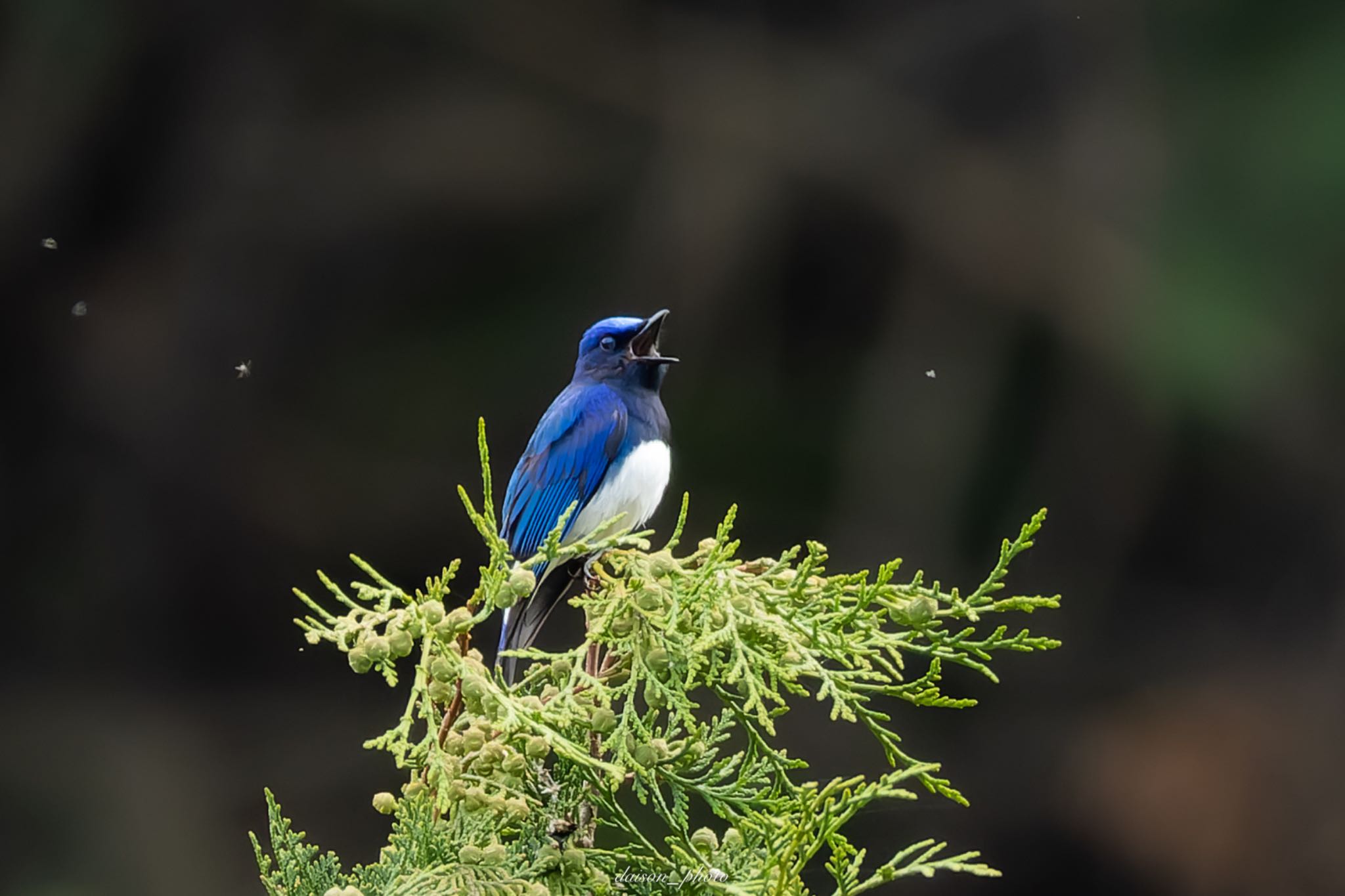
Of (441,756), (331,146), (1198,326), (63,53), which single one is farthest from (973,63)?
(441,756)

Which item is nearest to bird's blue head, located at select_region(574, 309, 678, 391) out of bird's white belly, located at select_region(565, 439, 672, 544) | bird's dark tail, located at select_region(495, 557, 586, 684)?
bird's white belly, located at select_region(565, 439, 672, 544)

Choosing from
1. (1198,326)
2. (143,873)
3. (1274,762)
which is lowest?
(143,873)

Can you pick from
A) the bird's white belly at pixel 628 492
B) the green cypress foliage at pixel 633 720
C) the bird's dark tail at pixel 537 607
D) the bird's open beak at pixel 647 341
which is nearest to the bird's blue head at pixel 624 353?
the bird's open beak at pixel 647 341

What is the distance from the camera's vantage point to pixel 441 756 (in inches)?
50.7

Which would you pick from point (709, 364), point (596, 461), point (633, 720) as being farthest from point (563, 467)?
point (709, 364)

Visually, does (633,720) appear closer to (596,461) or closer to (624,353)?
(596,461)

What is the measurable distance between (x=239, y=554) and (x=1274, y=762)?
3635mm

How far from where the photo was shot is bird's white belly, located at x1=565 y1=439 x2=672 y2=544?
2.40 metres

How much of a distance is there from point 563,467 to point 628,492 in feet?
0.39

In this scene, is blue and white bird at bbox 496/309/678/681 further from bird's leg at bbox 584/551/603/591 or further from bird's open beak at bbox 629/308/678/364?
bird's leg at bbox 584/551/603/591

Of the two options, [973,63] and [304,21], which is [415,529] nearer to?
[304,21]

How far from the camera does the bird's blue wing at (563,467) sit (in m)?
2.37

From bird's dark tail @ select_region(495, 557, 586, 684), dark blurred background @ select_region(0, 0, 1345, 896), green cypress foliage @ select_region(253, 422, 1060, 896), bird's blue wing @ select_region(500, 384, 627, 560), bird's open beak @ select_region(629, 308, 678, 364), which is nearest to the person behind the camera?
green cypress foliage @ select_region(253, 422, 1060, 896)

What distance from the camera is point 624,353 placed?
2.51 meters
